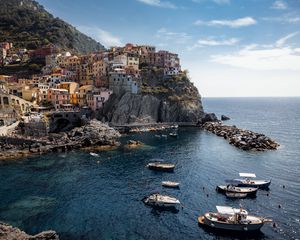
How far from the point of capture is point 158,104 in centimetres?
13662

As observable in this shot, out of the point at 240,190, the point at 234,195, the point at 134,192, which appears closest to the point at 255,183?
the point at 240,190

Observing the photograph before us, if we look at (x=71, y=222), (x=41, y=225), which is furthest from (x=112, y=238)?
(x=41, y=225)

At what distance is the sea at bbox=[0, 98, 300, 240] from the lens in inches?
1660

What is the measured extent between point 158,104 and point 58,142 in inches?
2250

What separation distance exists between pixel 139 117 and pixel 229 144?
141 feet

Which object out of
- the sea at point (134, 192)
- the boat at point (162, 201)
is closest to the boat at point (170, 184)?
the sea at point (134, 192)

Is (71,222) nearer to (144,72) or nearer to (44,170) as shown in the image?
(44,170)

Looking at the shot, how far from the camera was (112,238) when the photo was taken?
39.2m

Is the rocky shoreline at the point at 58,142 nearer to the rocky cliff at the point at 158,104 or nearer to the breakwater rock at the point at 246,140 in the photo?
the rocky cliff at the point at 158,104

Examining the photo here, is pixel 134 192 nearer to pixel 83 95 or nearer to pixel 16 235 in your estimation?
pixel 16 235

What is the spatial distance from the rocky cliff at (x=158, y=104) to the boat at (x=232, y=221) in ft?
268

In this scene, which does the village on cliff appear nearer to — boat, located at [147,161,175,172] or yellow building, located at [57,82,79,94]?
yellow building, located at [57,82,79,94]

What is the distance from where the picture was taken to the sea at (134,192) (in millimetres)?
42156

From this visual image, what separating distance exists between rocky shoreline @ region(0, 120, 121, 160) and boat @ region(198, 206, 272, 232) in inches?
2133
